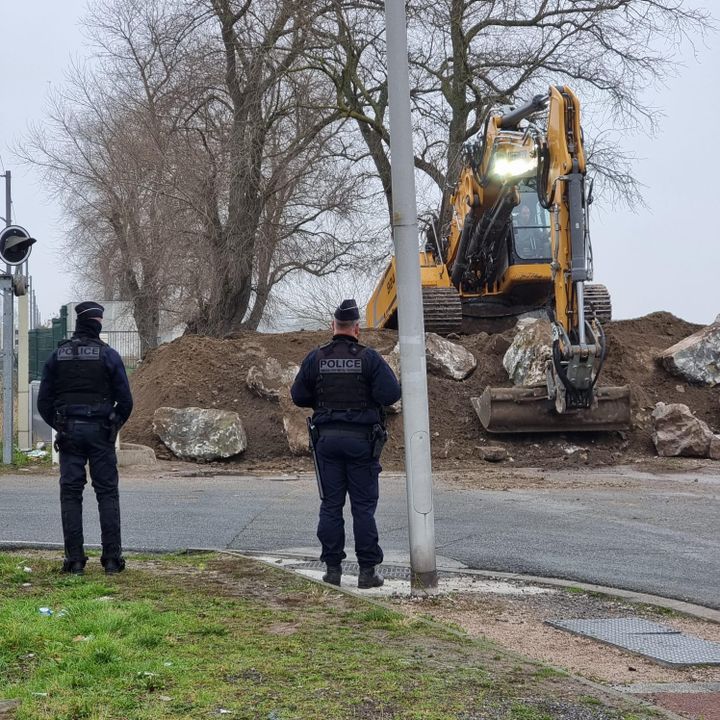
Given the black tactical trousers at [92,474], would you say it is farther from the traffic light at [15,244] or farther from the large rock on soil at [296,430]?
the large rock on soil at [296,430]

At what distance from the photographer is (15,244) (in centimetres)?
1681

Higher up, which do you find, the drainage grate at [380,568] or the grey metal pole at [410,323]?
the grey metal pole at [410,323]

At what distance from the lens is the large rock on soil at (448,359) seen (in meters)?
21.5

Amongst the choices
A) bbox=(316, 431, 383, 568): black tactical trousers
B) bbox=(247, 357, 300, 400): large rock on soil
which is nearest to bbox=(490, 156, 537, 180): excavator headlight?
bbox=(247, 357, 300, 400): large rock on soil

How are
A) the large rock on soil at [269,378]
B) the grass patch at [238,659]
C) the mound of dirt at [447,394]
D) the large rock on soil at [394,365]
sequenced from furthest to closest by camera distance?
the large rock on soil at [269,378] < the large rock on soil at [394,365] < the mound of dirt at [447,394] < the grass patch at [238,659]

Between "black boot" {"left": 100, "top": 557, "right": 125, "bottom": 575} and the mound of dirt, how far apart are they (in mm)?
10733

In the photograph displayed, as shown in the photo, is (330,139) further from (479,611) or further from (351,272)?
(479,611)

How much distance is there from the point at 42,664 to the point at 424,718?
168cm

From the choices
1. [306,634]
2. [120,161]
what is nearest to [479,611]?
[306,634]

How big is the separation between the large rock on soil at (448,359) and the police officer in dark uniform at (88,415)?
44.7ft

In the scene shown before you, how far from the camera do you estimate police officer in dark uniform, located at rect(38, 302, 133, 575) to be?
7914 millimetres

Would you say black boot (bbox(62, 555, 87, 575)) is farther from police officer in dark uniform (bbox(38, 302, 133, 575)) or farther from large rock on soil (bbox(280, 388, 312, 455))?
large rock on soil (bbox(280, 388, 312, 455))

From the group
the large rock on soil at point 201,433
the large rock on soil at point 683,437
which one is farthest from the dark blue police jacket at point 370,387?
the large rock on soil at point 683,437

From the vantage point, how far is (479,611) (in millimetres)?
7012
